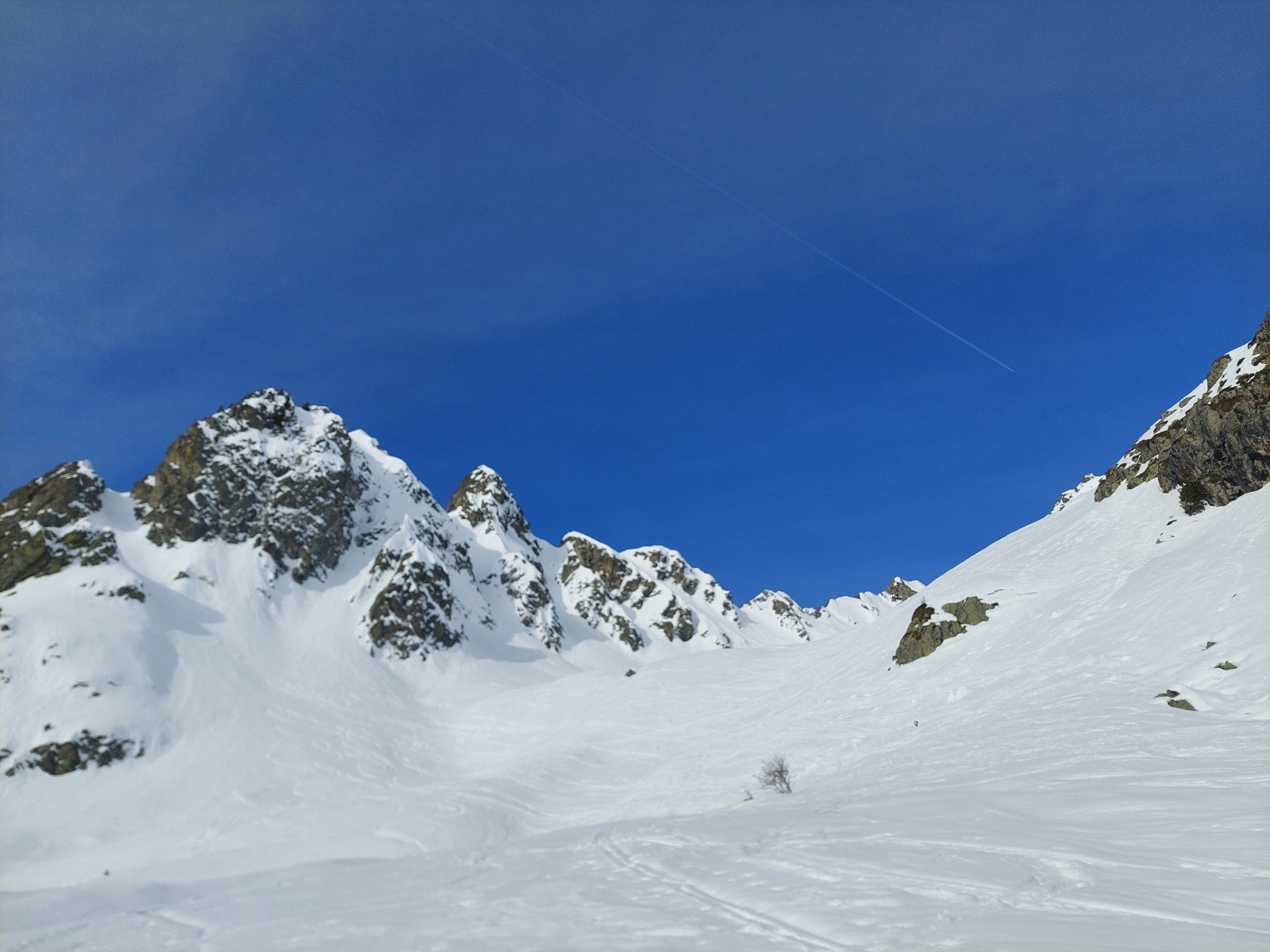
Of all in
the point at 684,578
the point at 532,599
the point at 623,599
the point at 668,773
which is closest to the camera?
the point at 668,773

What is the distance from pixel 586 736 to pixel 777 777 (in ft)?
72.6

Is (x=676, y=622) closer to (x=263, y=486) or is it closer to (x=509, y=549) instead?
(x=509, y=549)

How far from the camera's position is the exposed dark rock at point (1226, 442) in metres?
31.1

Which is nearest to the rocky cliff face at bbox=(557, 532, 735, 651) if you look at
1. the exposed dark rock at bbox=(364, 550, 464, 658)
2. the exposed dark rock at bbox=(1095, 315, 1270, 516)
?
the exposed dark rock at bbox=(364, 550, 464, 658)

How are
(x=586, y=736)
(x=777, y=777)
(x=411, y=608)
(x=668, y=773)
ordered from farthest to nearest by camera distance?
(x=411, y=608)
(x=586, y=736)
(x=668, y=773)
(x=777, y=777)

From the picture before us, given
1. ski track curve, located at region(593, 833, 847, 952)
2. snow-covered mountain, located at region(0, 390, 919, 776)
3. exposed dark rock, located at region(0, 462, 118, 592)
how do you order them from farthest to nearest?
exposed dark rock, located at region(0, 462, 118, 592)
snow-covered mountain, located at region(0, 390, 919, 776)
ski track curve, located at region(593, 833, 847, 952)

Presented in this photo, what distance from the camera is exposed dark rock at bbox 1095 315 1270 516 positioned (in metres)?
31.1

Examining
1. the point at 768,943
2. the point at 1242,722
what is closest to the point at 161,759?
the point at 768,943

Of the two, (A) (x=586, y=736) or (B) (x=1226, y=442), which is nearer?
(B) (x=1226, y=442)

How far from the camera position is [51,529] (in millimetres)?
63594

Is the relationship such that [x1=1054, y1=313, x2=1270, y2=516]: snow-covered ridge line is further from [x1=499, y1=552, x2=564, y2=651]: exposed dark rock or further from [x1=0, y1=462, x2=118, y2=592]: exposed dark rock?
[x1=0, y1=462, x2=118, y2=592]: exposed dark rock

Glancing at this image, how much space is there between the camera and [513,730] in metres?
53.1

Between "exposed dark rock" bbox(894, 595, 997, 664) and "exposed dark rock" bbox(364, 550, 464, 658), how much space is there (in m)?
55.6

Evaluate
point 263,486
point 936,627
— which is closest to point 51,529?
point 263,486
